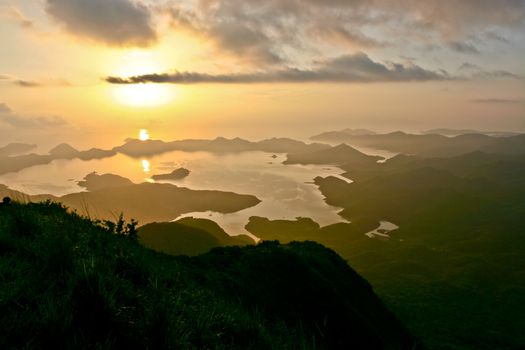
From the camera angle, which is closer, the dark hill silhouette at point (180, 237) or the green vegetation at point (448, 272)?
the green vegetation at point (448, 272)

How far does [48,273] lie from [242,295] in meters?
13.7

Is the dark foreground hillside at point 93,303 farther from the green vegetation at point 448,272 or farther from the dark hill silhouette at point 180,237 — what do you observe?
the dark hill silhouette at point 180,237

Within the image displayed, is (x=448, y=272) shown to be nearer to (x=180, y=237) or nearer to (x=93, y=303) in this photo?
(x=180, y=237)

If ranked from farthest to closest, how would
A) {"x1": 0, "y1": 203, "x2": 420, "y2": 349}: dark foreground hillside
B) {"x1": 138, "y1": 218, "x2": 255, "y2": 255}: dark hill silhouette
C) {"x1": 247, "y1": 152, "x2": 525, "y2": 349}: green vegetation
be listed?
{"x1": 138, "y1": 218, "x2": 255, "y2": 255}: dark hill silhouette < {"x1": 247, "y1": 152, "x2": 525, "y2": 349}: green vegetation < {"x1": 0, "y1": 203, "x2": 420, "y2": 349}: dark foreground hillside

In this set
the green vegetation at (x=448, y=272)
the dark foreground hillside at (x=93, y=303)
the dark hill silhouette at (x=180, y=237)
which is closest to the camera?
the dark foreground hillside at (x=93, y=303)

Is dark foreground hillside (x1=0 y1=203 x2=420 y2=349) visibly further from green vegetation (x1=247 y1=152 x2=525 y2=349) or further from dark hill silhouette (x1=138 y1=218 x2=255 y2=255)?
dark hill silhouette (x1=138 y1=218 x2=255 y2=255)

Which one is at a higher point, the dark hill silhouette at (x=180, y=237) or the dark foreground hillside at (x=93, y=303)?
the dark foreground hillside at (x=93, y=303)

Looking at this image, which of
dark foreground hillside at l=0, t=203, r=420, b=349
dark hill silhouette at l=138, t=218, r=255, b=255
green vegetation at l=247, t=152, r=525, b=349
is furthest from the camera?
dark hill silhouette at l=138, t=218, r=255, b=255

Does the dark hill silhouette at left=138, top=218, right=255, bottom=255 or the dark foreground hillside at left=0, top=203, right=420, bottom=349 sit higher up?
the dark foreground hillside at left=0, top=203, right=420, bottom=349

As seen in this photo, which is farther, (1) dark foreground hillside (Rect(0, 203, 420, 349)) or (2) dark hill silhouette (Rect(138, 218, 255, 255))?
(2) dark hill silhouette (Rect(138, 218, 255, 255))

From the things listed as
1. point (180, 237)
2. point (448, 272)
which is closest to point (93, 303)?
point (180, 237)

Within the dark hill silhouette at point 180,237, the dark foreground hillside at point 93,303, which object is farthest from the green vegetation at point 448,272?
the dark foreground hillside at point 93,303

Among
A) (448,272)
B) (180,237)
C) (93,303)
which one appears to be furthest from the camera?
(448,272)

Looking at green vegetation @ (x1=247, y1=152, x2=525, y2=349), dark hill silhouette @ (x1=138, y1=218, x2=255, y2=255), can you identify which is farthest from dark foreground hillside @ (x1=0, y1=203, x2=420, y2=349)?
dark hill silhouette @ (x1=138, y1=218, x2=255, y2=255)
